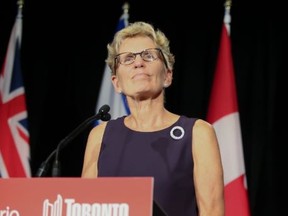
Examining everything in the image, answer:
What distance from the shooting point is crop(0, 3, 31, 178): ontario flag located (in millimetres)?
3473

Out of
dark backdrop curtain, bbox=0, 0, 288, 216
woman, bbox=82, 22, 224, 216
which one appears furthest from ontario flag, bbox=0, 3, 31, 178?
woman, bbox=82, 22, 224, 216

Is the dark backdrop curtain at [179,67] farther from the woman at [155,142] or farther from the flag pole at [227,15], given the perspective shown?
the woman at [155,142]

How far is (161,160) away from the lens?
1.68 m

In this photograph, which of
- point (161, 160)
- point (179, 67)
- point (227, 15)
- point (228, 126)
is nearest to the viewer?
point (161, 160)

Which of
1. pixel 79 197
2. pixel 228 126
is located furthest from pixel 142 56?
pixel 228 126

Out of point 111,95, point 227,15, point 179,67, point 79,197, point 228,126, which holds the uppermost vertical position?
point 227,15

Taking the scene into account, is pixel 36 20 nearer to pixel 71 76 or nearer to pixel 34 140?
pixel 71 76

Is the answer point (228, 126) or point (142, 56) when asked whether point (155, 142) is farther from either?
point (228, 126)

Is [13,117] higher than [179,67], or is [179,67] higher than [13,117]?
[179,67]

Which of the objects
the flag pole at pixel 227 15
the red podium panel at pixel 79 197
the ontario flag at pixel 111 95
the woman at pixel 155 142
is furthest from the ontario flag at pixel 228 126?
the red podium panel at pixel 79 197

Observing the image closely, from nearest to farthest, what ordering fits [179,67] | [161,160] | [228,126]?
1. [161,160]
2. [228,126]
3. [179,67]

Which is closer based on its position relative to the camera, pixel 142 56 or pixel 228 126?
pixel 142 56

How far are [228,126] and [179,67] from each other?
572 millimetres

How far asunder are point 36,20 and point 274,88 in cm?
157
